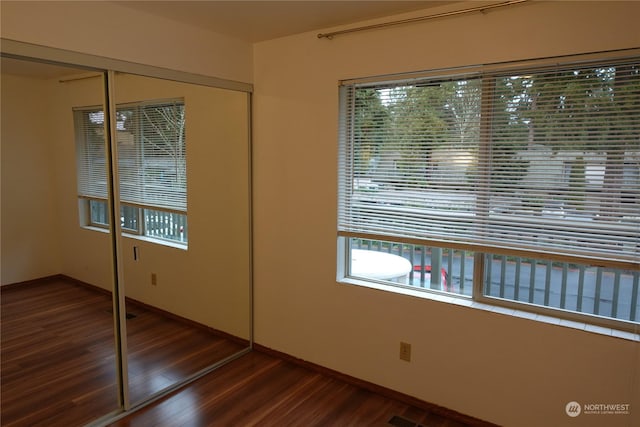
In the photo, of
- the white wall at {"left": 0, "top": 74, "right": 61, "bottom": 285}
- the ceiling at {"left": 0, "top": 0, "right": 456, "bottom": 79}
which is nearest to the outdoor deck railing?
the ceiling at {"left": 0, "top": 0, "right": 456, "bottom": 79}

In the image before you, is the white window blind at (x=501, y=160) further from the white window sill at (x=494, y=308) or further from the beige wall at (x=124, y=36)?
the beige wall at (x=124, y=36)

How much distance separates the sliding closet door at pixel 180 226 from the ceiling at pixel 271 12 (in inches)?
16.6

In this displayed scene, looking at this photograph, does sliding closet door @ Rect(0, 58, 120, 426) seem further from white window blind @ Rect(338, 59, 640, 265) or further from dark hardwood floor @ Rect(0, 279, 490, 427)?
white window blind @ Rect(338, 59, 640, 265)

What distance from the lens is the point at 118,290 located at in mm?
2498

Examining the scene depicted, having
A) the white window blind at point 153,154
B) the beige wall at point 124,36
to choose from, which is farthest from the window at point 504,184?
the white window blind at point 153,154

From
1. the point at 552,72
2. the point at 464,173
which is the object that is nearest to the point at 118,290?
the point at 464,173

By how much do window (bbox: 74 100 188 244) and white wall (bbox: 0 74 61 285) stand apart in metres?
0.18

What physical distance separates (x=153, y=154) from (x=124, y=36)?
0.72 meters

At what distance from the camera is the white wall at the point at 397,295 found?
80.7 inches

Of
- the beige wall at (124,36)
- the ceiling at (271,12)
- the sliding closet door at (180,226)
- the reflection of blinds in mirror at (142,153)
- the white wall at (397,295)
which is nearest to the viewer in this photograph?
the beige wall at (124,36)

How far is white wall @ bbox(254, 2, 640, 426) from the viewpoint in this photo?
80.7 inches

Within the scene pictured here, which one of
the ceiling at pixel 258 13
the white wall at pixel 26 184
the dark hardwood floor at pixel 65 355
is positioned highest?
the ceiling at pixel 258 13

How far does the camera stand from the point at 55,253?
8.38 feet


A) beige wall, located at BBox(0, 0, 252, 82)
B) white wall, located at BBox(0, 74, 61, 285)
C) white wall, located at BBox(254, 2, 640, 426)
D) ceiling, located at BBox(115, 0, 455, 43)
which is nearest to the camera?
beige wall, located at BBox(0, 0, 252, 82)
